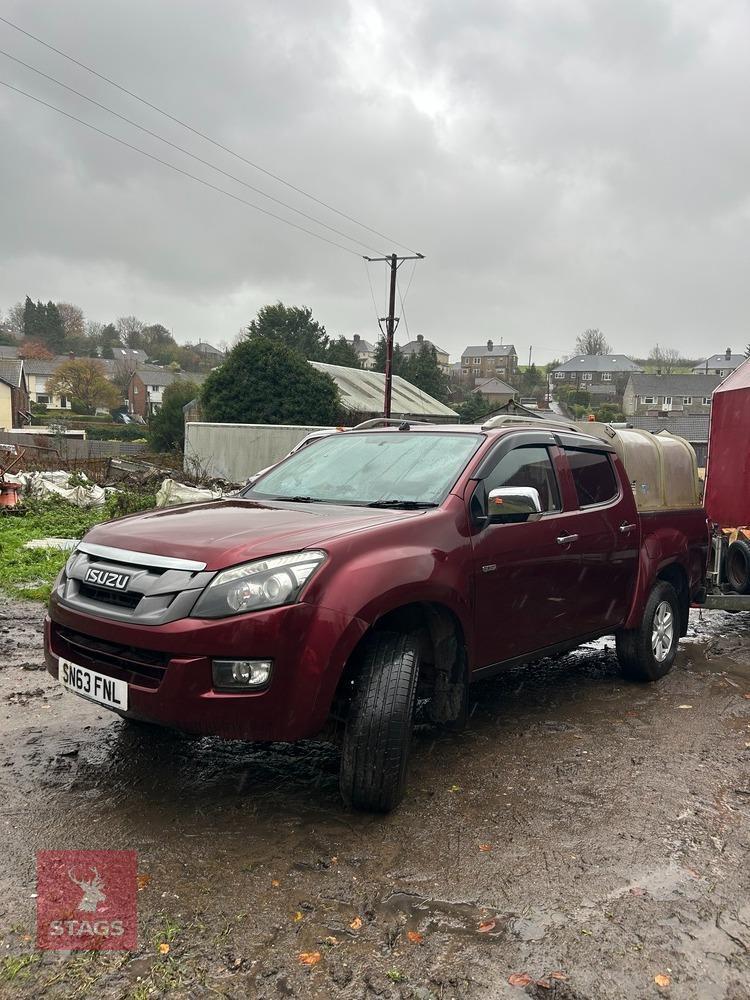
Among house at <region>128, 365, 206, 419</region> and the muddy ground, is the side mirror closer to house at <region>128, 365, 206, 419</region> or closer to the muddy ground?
the muddy ground

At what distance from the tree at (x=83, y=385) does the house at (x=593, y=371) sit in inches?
2416

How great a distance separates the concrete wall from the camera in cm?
2823

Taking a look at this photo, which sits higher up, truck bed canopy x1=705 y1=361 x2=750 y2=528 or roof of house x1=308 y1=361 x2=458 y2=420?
roof of house x1=308 y1=361 x2=458 y2=420

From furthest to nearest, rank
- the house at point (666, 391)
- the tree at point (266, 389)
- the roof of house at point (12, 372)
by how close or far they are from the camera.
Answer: the house at point (666, 391)
the roof of house at point (12, 372)
the tree at point (266, 389)

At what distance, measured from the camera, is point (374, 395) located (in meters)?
42.7

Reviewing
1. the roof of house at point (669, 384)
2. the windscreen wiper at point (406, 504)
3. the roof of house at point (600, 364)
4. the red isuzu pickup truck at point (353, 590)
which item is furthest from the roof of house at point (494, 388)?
the windscreen wiper at point (406, 504)

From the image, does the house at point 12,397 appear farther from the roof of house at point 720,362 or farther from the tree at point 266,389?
the roof of house at point 720,362

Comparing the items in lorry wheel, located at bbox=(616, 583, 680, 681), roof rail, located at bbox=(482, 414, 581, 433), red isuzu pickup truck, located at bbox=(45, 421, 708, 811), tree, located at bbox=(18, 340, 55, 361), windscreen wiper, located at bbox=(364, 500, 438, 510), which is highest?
tree, located at bbox=(18, 340, 55, 361)

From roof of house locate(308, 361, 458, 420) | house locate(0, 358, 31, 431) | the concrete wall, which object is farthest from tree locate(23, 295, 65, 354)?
the concrete wall

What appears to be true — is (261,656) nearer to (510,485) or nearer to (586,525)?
(510,485)

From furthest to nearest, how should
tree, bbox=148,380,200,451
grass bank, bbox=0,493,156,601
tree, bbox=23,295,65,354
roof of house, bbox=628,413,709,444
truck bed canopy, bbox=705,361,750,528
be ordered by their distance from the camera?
tree, bbox=23,295,65,354
roof of house, bbox=628,413,709,444
tree, bbox=148,380,200,451
grass bank, bbox=0,493,156,601
truck bed canopy, bbox=705,361,750,528

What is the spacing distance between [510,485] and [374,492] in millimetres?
802

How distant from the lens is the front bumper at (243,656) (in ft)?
10.3

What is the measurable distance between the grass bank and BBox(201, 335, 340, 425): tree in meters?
18.2
